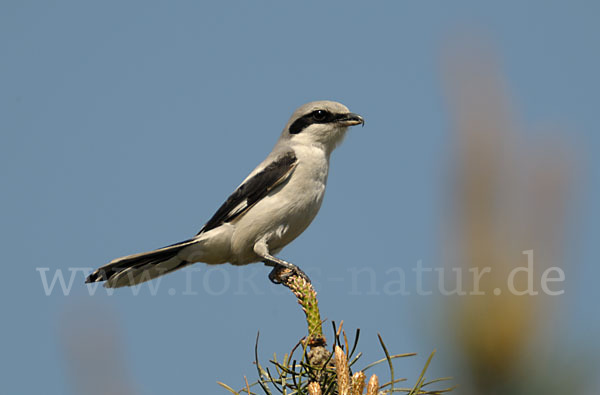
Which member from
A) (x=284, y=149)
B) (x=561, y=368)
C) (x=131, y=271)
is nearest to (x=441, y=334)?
(x=561, y=368)

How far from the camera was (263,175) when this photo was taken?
17.0 feet

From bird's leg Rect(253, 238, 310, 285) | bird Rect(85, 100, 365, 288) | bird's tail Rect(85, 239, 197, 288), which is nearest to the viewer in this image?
bird's leg Rect(253, 238, 310, 285)

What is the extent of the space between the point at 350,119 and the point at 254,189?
42.7 inches

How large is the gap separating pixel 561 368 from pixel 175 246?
4.26 meters

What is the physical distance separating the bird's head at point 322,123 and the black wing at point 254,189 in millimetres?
375

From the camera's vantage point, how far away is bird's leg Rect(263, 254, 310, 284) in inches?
166

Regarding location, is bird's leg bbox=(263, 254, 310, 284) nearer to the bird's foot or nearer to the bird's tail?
the bird's foot

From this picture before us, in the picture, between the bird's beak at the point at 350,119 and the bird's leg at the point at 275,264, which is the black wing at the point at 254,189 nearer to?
the bird's leg at the point at 275,264

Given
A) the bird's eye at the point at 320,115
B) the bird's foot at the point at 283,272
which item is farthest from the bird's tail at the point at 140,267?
the bird's eye at the point at 320,115

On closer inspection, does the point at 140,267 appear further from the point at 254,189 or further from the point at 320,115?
the point at 320,115

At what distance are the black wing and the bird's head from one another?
37 centimetres

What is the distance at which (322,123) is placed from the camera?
5.61 m

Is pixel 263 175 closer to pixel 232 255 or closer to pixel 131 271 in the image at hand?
pixel 232 255

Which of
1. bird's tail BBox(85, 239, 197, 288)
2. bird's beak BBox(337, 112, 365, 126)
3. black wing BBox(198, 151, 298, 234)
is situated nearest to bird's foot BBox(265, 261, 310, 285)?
black wing BBox(198, 151, 298, 234)
